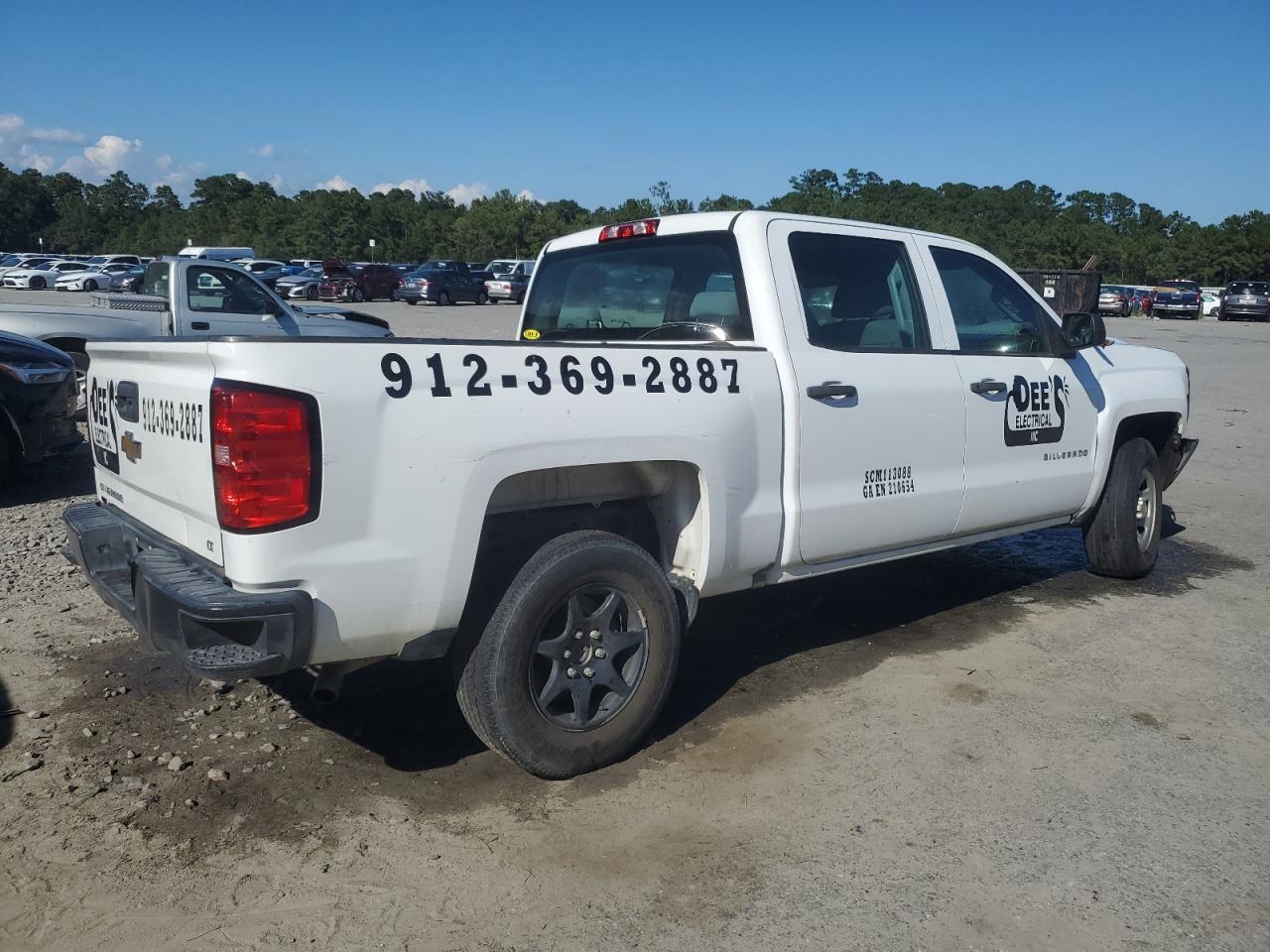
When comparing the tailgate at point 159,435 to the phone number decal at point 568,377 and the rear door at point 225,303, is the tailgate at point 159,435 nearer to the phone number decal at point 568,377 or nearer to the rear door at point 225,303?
the phone number decal at point 568,377

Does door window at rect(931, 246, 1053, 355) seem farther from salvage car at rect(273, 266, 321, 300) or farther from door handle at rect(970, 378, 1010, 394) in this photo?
salvage car at rect(273, 266, 321, 300)

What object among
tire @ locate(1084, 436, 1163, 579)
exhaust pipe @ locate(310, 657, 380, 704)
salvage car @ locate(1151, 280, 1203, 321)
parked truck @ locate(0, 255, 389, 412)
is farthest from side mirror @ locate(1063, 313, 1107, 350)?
salvage car @ locate(1151, 280, 1203, 321)

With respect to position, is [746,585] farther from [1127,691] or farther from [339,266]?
[339,266]

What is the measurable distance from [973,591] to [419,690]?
330 cm

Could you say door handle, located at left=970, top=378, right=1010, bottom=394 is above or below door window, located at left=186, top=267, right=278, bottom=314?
below

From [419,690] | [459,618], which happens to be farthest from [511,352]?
[419,690]

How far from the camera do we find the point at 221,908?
2840mm

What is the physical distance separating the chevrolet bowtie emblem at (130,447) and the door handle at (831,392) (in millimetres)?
2462

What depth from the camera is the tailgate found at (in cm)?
306

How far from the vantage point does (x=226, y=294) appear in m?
11.3

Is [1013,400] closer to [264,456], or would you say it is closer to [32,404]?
[264,456]

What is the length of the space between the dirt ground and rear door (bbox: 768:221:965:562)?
729 mm

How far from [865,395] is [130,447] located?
2815mm

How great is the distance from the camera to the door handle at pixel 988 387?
4.85 meters
